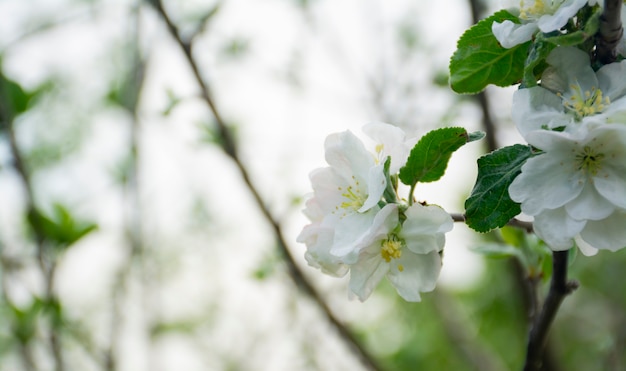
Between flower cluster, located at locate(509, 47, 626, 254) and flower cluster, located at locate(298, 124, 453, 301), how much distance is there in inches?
3.4

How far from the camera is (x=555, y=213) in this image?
54 centimetres

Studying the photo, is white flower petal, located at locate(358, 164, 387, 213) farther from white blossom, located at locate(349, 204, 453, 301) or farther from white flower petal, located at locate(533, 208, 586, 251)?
white flower petal, located at locate(533, 208, 586, 251)

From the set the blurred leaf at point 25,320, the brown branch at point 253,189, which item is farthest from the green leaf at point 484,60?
the blurred leaf at point 25,320

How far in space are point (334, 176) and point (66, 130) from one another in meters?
2.36

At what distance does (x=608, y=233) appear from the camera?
54 centimetres

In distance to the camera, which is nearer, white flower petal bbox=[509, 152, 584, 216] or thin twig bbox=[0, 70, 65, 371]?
white flower petal bbox=[509, 152, 584, 216]

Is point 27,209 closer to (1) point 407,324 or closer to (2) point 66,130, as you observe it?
(2) point 66,130

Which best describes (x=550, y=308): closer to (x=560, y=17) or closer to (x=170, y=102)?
(x=560, y=17)

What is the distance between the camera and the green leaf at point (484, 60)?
607 millimetres

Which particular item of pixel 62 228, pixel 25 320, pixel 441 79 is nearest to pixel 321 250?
pixel 62 228

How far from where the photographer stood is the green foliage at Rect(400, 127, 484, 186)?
1.91ft

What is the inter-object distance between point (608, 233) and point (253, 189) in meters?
0.88

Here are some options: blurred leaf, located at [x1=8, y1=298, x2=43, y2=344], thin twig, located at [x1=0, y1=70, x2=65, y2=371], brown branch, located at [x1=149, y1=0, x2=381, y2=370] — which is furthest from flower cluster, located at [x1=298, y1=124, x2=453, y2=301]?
blurred leaf, located at [x1=8, y1=298, x2=43, y2=344]

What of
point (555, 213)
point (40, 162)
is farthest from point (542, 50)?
point (40, 162)
